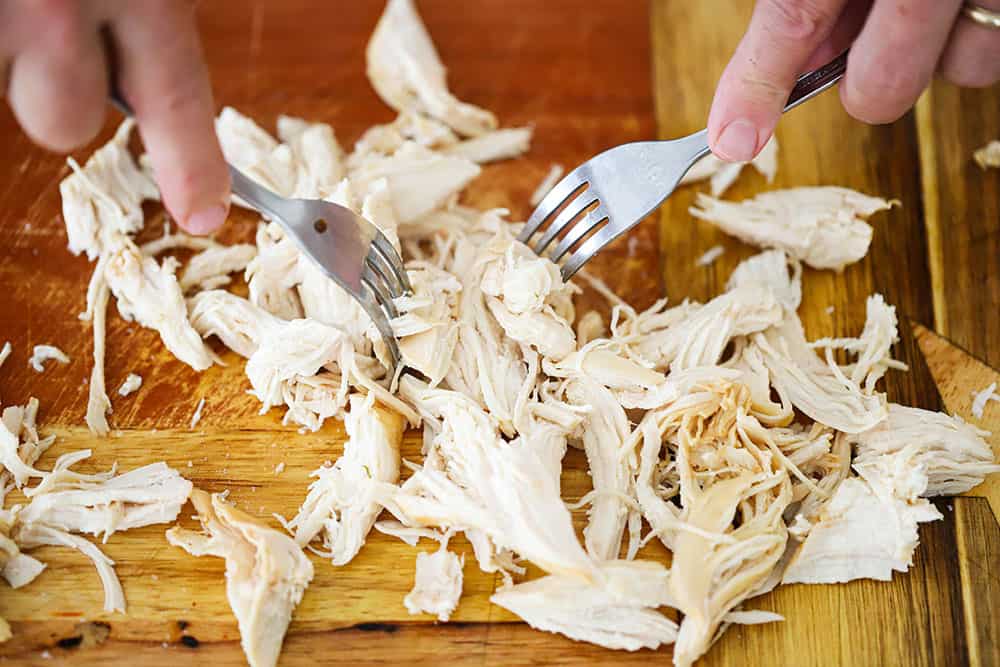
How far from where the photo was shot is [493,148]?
2496 millimetres

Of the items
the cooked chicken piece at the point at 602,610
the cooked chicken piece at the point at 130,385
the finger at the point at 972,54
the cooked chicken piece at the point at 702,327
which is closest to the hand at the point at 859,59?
the finger at the point at 972,54

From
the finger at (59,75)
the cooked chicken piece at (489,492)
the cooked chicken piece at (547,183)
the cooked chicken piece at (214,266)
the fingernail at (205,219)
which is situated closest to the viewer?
the finger at (59,75)

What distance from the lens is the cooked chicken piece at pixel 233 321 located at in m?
2.05

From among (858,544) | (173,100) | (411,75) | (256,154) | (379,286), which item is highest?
(173,100)

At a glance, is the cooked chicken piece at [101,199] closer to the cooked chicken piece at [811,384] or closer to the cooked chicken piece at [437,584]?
the cooked chicken piece at [437,584]

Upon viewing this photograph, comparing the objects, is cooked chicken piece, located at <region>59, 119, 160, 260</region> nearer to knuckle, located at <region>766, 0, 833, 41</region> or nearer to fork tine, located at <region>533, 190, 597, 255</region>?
fork tine, located at <region>533, 190, 597, 255</region>

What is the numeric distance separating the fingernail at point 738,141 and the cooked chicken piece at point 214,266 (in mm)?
1106

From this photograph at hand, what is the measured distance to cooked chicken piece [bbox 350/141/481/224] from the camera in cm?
224

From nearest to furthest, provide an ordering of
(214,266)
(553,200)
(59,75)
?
(59,75) < (553,200) < (214,266)

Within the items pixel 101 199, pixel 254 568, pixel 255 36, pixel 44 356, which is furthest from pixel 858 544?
pixel 255 36

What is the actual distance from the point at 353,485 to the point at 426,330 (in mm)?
342

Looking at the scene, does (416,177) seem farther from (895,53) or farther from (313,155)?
(895,53)

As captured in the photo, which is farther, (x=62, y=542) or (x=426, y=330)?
(x=426, y=330)

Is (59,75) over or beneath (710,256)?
over
